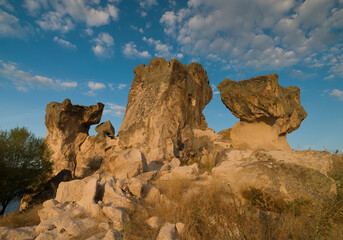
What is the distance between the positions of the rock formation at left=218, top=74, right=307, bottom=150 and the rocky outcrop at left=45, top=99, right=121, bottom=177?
8322 mm

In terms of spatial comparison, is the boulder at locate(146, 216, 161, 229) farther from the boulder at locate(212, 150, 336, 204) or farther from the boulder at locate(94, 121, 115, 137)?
the boulder at locate(94, 121, 115, 137)

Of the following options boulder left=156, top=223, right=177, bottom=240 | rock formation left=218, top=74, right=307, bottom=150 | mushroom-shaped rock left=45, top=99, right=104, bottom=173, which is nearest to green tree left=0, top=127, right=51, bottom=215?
mushroom-shaped rock left=45, top=99, right=104, bottom=173

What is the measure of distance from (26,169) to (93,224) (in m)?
9.38

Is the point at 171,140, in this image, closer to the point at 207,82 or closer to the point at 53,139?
the point at 207,82

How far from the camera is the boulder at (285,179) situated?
9.38 feet

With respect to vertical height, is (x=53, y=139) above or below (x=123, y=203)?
above

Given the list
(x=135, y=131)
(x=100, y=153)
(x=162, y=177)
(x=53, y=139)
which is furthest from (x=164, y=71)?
(x=53, y=139)

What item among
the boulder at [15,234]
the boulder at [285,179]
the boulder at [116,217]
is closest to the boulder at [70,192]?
the boulder at [15,234]

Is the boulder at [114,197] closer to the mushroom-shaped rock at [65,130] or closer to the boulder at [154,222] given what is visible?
the boulder at [154,222]

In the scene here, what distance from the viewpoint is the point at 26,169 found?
9516 millimetres

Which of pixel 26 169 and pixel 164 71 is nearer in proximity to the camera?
pixel 26 169

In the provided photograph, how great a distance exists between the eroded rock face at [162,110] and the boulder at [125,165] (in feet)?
12.5

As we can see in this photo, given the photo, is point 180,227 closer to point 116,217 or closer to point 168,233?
point 168,233

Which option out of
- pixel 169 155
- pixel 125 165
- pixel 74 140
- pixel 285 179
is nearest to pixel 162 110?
pixel 169 155
